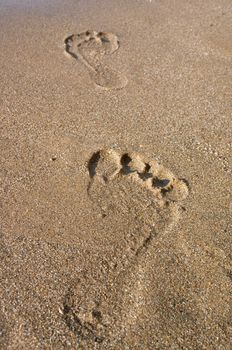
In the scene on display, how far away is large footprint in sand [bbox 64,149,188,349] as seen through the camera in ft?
6.73

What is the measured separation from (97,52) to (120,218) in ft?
5.90

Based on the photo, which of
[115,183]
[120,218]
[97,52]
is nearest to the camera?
[120,218]

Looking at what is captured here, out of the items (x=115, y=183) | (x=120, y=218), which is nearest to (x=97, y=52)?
(x=115, y=183)

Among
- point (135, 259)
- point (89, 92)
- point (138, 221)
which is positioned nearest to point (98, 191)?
point (138, 221)

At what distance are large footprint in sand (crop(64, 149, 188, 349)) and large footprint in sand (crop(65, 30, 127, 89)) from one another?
2.73 ft

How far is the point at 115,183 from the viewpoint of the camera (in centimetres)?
268

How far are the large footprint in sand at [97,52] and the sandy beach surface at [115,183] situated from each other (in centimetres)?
1

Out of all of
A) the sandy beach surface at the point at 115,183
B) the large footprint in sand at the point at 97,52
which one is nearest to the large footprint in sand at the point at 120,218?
the sandy beach surface at the point at 115,183

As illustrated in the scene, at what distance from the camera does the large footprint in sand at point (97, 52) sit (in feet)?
11.5

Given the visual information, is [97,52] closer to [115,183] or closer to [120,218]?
[115,183]

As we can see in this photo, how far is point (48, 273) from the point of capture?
87.2 inches

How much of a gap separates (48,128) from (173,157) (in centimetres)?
82

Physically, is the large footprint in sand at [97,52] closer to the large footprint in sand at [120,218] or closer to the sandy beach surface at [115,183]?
the sandy beach surface at [115,183]

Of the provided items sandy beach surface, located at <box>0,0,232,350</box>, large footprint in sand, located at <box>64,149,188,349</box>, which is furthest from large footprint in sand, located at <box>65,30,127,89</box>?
large footprint in sand, located at <box>64,149,188,349</box>
